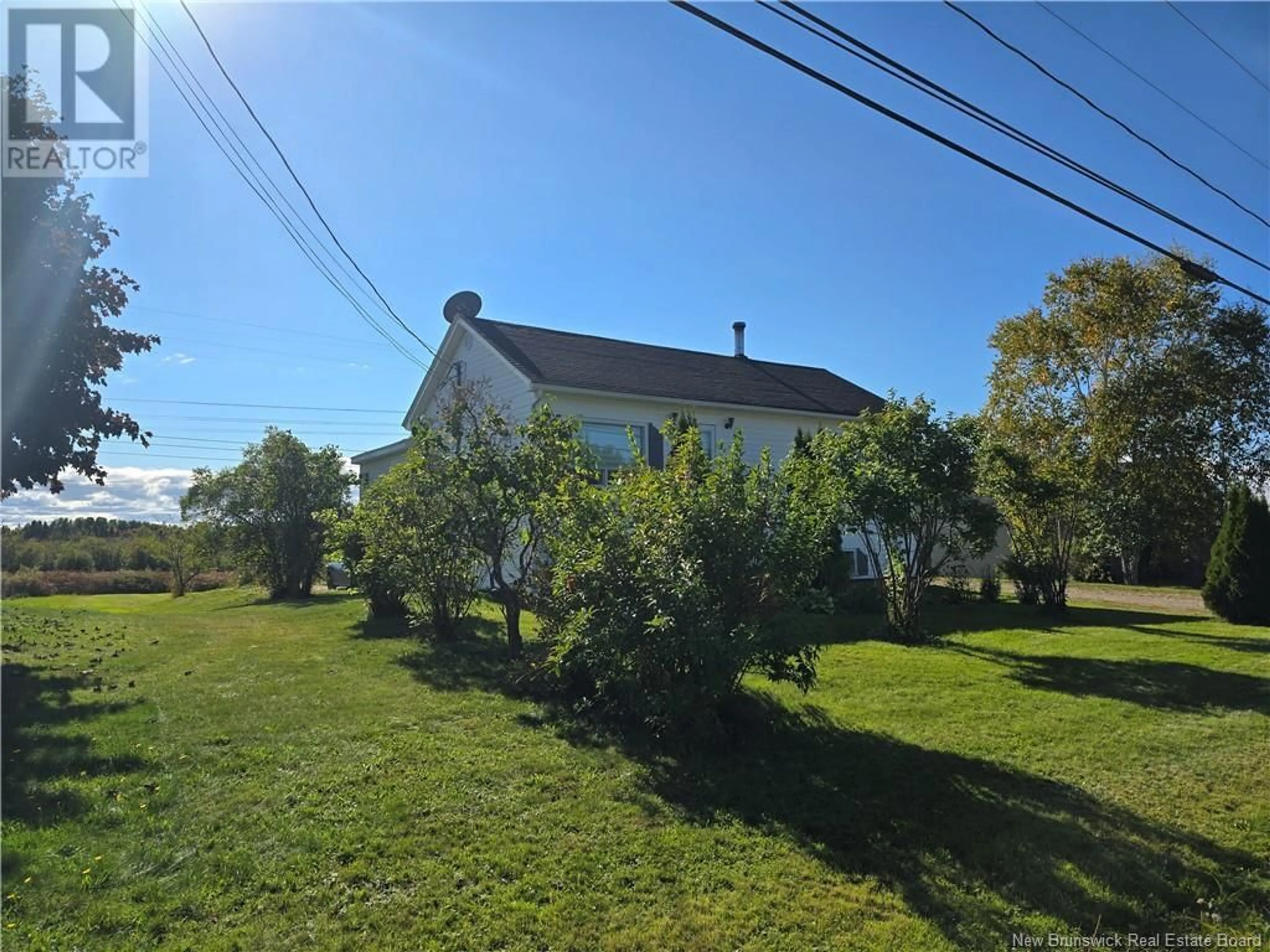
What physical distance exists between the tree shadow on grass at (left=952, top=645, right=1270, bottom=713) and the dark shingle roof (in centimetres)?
915

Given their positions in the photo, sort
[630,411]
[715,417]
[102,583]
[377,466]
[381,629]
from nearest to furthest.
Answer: [381,629]
[630,411]
[715,417]
[377,466]
[102,583]

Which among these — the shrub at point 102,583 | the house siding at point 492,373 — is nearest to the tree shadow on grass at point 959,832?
the house siding at point 492,373

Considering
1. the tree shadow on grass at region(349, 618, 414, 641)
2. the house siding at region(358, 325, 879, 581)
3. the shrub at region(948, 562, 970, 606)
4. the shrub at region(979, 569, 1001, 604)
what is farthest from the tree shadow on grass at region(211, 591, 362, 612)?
the shrub at region(979, 569, 1001, 604)

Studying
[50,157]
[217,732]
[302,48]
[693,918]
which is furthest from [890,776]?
[50,157]

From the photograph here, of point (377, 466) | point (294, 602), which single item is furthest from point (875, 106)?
point (377, 466)

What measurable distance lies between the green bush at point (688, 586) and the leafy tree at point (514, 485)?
5.94 ft

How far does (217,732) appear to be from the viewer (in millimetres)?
5621

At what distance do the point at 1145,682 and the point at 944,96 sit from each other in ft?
21.4

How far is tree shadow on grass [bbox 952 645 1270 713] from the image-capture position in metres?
6.95

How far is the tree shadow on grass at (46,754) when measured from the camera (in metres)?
4.18

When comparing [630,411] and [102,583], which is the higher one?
[630,411]

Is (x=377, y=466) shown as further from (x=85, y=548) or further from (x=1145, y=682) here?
(x=1145, y=682)

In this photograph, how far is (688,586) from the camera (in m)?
4.96

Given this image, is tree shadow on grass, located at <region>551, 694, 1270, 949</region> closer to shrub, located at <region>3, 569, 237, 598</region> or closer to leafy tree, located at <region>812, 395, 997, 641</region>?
leafy tree, located at <region>812, 395, 997, 641</region>
